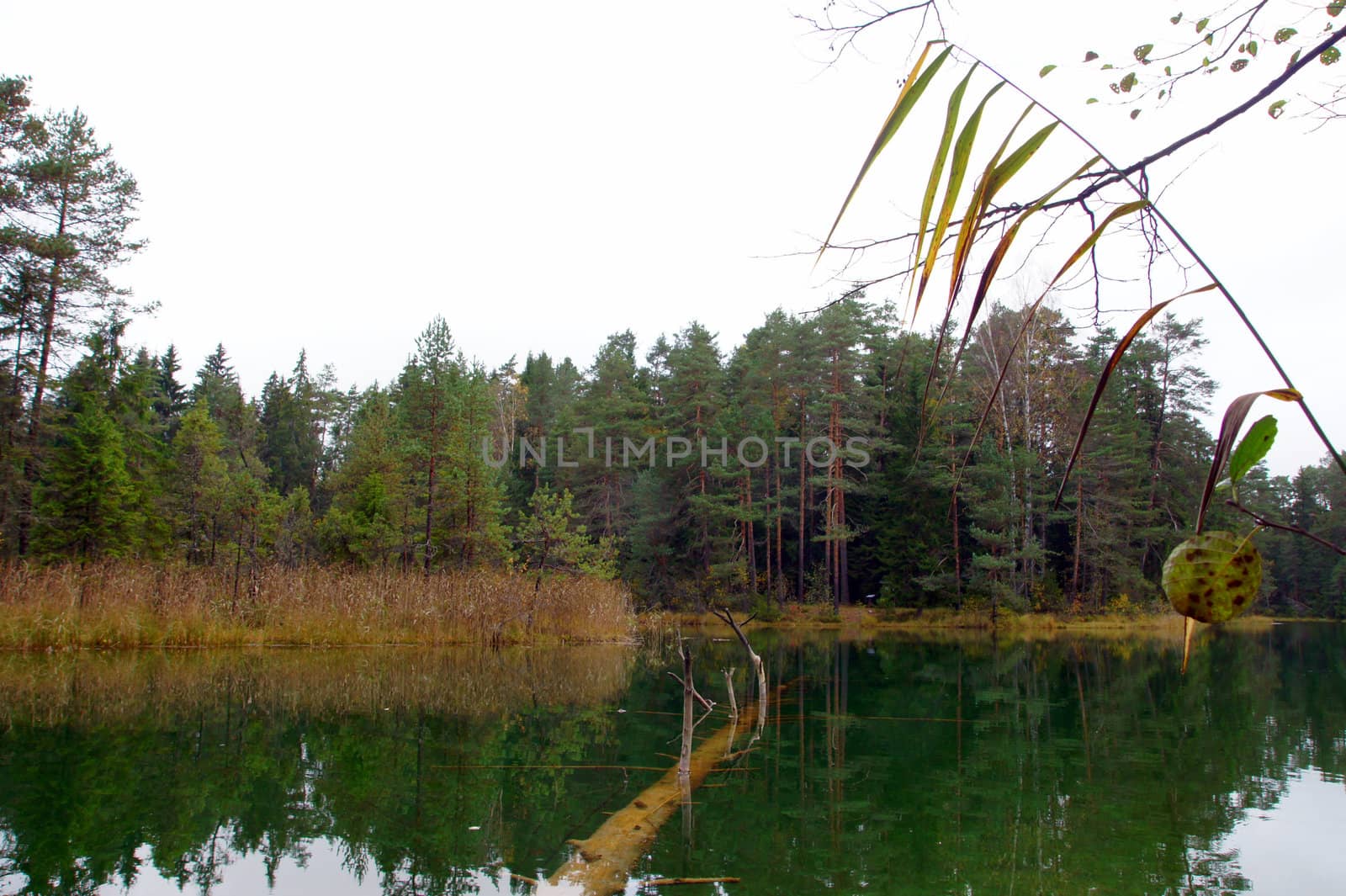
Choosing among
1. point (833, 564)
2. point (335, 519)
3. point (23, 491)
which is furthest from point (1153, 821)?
point (833, 564)

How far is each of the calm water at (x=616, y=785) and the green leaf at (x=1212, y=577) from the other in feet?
11.9

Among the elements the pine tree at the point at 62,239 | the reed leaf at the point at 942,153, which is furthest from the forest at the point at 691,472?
the reed leaf at the point at 942,153

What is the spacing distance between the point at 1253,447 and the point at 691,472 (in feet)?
100

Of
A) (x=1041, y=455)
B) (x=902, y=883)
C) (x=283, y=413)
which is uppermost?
(x=283, y=413)

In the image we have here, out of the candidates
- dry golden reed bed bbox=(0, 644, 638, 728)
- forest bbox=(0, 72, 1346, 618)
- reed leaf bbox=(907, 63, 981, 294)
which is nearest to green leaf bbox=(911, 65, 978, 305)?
reed leaf bbox=(907, 63, 981, 294)

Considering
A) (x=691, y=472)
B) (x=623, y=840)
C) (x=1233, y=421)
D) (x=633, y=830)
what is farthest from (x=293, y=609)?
(x=691, y=472)

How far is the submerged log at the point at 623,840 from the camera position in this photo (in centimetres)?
381

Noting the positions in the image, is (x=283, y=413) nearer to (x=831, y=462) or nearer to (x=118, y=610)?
(x=831, y=462)

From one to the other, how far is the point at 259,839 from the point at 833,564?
26727mm

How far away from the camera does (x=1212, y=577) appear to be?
2.21 feet

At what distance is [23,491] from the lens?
16.0 metres

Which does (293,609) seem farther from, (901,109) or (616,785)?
(901,109)

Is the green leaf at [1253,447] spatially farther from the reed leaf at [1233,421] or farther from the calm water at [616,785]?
the calm water at [616,785]

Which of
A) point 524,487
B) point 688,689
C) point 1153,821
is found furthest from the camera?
point 524,487
